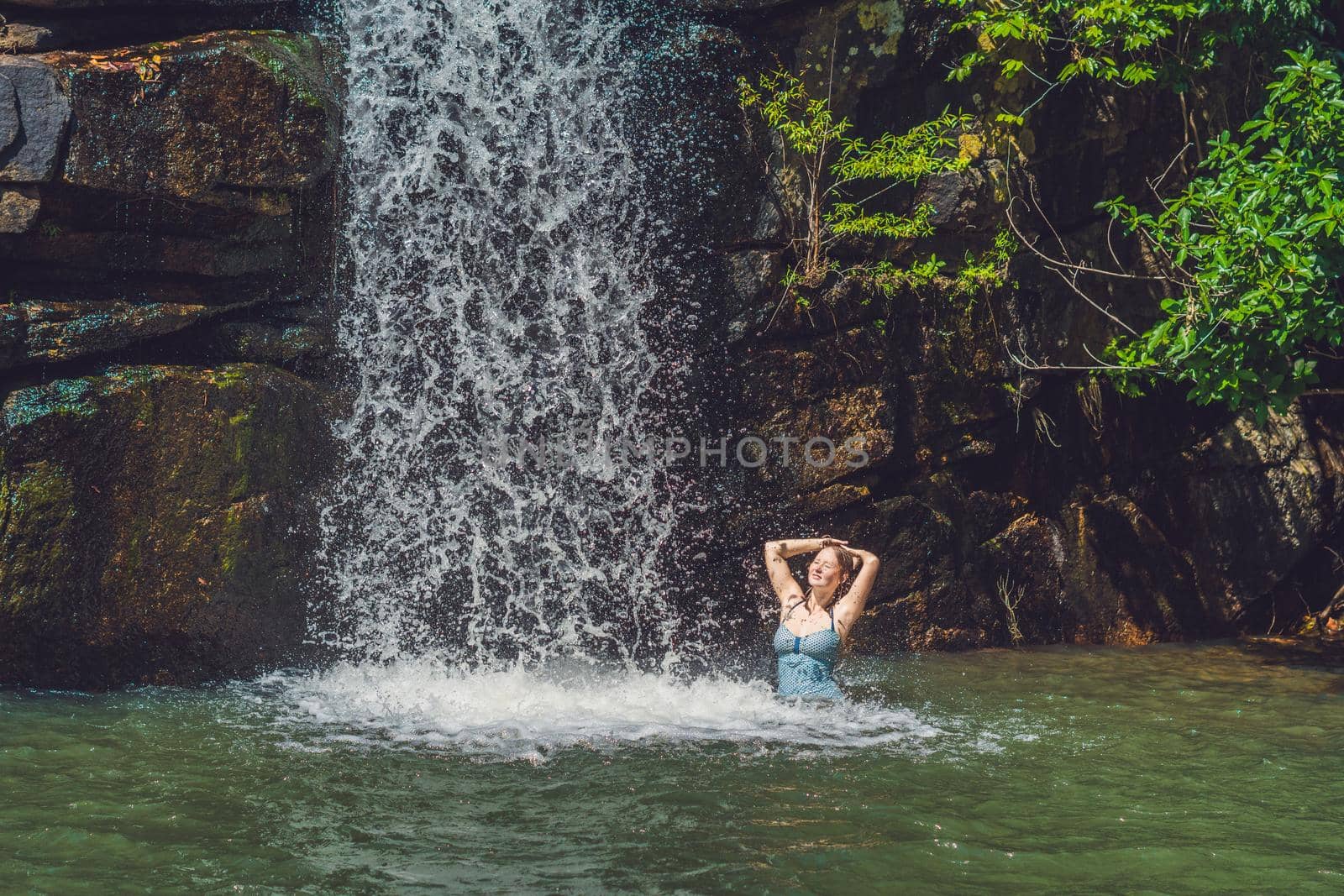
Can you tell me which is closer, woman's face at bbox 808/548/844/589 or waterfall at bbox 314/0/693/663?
woman's face at bbox 808/548/844/589

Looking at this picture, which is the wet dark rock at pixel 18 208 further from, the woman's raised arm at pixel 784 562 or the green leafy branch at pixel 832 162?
the woman's raised arm at pixel 784 562

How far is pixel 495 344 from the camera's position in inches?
377

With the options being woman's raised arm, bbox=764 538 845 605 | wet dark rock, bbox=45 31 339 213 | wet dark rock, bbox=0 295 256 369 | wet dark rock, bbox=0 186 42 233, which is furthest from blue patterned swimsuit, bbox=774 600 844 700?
wet dark rock, bbox=0 186 42 233

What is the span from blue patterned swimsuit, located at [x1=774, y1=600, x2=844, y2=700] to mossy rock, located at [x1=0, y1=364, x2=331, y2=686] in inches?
155

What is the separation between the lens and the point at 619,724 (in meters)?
6.96

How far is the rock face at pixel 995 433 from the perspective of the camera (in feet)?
31.8

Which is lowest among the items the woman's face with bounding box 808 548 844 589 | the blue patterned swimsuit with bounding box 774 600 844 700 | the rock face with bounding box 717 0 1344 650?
the blue patterned swimsuit with bounding box 774 600 844 700

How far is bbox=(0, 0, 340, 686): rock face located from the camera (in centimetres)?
819

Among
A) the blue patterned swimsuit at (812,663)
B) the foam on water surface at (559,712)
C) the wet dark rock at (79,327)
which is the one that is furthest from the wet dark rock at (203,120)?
the blue patterned swimsuit at (812,663)

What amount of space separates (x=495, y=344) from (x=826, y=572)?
3.70 m

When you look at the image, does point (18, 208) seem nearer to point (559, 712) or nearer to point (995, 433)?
point (559, 712)

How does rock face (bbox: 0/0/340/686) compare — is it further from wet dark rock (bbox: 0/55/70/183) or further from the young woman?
the young woman

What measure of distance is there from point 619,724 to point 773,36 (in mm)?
6098

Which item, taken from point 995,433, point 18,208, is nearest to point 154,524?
point 18,208
